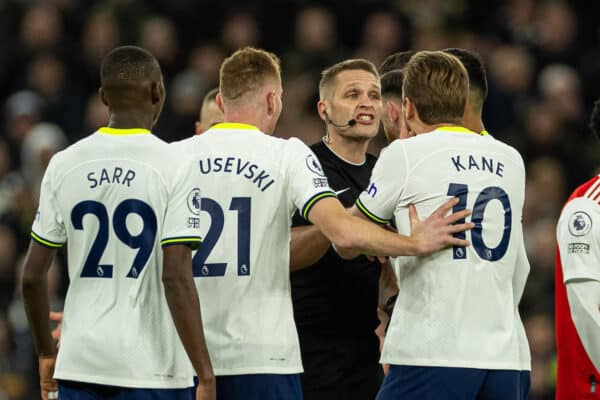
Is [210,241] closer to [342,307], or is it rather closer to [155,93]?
[155,93]

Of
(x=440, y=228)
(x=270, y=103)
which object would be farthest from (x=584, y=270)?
(x=270, y=103)

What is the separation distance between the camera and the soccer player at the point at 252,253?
5.57 meters

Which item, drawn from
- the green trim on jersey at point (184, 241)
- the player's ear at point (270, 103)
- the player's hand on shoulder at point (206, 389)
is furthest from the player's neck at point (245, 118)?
Result: the player's hand on shoulder at point (206, 389)

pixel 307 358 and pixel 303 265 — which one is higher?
pixel 303 265

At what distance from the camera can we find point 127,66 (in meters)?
5.34

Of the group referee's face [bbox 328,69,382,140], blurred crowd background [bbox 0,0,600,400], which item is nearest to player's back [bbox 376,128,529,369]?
referee's face [bbox 328,69,382,140]

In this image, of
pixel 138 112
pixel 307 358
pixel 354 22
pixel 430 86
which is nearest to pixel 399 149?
pixel 430 86

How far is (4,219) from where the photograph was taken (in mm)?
11602

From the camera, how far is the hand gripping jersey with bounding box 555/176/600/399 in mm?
5969

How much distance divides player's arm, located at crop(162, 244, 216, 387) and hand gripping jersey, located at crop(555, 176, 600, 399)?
2.00m

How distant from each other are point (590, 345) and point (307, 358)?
1585 mm

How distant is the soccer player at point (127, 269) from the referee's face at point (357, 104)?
73.4 inches

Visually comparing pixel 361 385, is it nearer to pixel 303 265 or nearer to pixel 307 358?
pixel 307 358

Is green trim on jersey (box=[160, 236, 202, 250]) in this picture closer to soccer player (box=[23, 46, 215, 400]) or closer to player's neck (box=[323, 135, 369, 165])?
soccer player (box=[23, 46, 215, 400])
